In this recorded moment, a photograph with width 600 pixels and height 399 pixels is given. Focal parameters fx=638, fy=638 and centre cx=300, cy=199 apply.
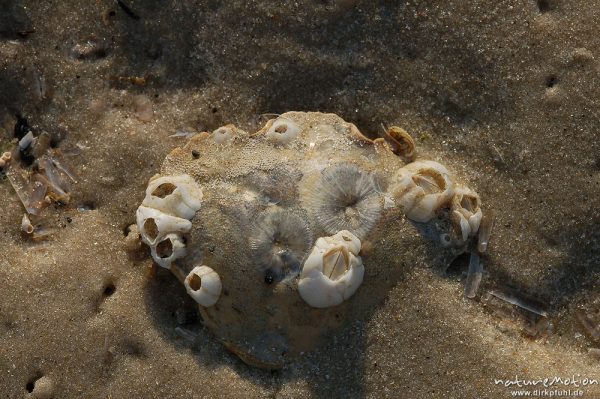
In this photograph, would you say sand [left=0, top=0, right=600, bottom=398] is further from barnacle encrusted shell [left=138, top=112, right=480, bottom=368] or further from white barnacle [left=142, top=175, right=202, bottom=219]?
white barnacle [left=142, top=175, right=202, bottom=219]

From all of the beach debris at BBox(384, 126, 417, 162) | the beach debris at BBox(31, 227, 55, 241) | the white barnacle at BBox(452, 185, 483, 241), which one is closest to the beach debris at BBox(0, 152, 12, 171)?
the beach debris at BBox(31, 227, 55, 241)

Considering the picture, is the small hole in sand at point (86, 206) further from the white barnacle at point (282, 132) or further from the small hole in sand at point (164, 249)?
the white barnacle at point (282, 132)

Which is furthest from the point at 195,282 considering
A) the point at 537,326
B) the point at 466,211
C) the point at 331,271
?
the point at 537,326

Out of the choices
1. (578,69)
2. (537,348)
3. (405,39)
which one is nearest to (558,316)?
(537,348)

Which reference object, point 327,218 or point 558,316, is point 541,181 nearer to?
point 558,316

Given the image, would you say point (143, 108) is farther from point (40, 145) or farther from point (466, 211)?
point (466, 211)

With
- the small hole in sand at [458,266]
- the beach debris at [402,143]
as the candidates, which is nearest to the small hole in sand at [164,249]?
the beach debris at [402,143]
